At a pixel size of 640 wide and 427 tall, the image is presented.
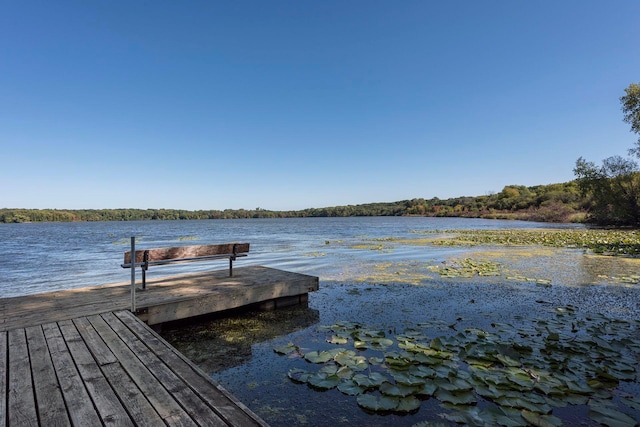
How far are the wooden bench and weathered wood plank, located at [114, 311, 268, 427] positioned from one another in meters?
2.32

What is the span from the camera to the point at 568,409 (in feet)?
10.5

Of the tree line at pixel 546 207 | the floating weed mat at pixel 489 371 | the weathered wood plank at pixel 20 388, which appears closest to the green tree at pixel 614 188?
the tree line at pixel 546 207

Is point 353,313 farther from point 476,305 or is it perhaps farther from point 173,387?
point 173,387

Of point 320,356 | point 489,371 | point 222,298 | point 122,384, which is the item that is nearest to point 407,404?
point 489,371

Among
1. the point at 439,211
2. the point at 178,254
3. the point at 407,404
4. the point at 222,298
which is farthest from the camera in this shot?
the point at 439,211

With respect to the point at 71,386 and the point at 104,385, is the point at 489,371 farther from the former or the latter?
the point at 71,386

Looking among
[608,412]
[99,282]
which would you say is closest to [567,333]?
[608,412]

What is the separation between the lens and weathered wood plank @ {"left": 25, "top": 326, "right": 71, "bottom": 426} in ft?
7.46

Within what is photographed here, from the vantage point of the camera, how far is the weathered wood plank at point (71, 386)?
7.48ft

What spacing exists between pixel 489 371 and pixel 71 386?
14.2 feet

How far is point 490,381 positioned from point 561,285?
276 inches

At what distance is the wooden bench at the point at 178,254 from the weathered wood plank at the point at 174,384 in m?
2.22

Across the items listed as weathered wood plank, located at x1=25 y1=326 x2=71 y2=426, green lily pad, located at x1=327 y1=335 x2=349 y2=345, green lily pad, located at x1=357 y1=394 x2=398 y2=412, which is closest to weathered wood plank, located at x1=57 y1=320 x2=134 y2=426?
weathered wood plank, located at x1=25 y1=326 x2=71 y2=426

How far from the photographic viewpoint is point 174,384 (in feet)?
8.95
